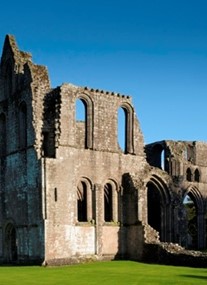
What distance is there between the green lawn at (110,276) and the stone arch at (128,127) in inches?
376

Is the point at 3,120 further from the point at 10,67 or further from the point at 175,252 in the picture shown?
the point at 175,252

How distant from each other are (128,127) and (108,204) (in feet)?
17.3

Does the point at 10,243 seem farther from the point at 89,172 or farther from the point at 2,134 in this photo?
the point at 2,134

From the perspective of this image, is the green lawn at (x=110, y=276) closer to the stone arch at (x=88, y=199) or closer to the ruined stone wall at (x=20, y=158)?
the ruined stone wall at (x=20, y=158)

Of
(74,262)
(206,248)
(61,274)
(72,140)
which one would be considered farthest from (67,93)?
(206,248)

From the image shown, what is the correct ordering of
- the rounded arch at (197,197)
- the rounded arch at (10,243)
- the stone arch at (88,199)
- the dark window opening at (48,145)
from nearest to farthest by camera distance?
the dark window opening at (48,145), the stone arch at (88,199), the rounded arch at (10,243), the rounded arch at (197,197)

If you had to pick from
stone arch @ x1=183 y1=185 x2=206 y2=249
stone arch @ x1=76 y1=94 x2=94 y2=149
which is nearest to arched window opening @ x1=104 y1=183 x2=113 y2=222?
stone arch @ x1=76 y1=94 x2=94 y2=149

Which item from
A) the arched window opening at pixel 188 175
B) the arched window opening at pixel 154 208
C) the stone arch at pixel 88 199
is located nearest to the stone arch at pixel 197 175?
the arched window opening at pixel 188 175

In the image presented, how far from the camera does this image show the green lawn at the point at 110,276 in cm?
2359

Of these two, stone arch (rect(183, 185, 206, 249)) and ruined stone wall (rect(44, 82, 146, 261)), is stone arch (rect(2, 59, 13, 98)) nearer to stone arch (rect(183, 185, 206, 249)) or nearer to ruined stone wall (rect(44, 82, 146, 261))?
ruined stone wall (rect(44, 82, 146, 261))

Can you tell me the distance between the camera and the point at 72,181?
115 ft

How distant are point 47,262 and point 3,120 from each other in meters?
11.1

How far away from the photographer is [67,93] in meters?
35.4

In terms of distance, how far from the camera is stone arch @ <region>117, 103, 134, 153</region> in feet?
127
